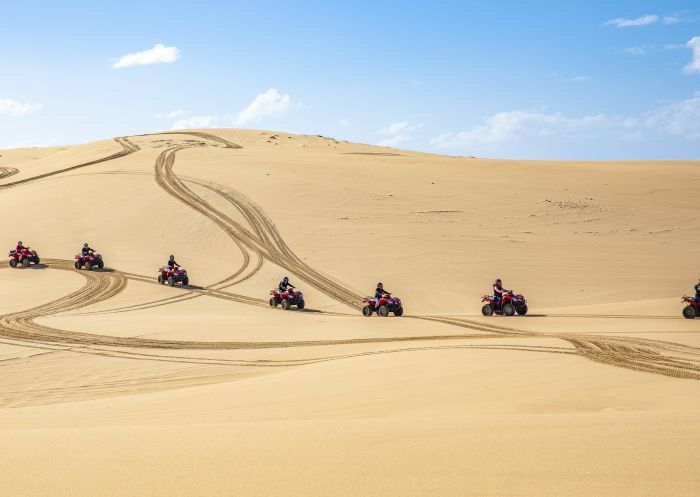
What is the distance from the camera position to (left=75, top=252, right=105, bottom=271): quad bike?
2990cm

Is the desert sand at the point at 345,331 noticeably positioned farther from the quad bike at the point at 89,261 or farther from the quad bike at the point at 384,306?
the quad bike at the point at 384,306

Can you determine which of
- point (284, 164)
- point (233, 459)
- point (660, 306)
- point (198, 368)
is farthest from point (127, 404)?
point (284, 164)

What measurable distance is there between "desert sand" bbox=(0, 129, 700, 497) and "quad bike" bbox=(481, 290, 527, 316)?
58 centimetres

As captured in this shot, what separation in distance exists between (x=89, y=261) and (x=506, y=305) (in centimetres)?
1693

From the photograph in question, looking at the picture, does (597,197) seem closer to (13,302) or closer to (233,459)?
(13,302)

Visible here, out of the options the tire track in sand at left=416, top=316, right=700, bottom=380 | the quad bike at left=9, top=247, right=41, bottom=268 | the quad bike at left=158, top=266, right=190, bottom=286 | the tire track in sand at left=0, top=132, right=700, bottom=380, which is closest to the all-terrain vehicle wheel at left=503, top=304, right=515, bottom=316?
the tire track in sand at left=0, top=132, right=700, bottom=380

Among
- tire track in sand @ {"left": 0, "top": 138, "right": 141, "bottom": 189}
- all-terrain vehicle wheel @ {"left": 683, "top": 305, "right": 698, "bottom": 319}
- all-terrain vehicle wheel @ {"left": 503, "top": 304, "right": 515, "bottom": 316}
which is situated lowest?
all-terrain vehicle wheel @ {"left": 503, "top": 304, "right": 515, "bottom": 316}

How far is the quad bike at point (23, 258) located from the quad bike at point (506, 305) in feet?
61.7

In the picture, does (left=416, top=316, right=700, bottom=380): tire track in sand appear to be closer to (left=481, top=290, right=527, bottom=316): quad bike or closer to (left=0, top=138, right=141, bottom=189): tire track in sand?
(left=481, top=290, right=527, bottom=316): quad bike

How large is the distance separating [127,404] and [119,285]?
18.2m

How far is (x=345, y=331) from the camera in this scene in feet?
65.2

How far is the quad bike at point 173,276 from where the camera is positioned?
91.1 ft

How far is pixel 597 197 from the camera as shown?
3903cm

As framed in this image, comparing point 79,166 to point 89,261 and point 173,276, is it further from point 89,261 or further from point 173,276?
point 173,276
